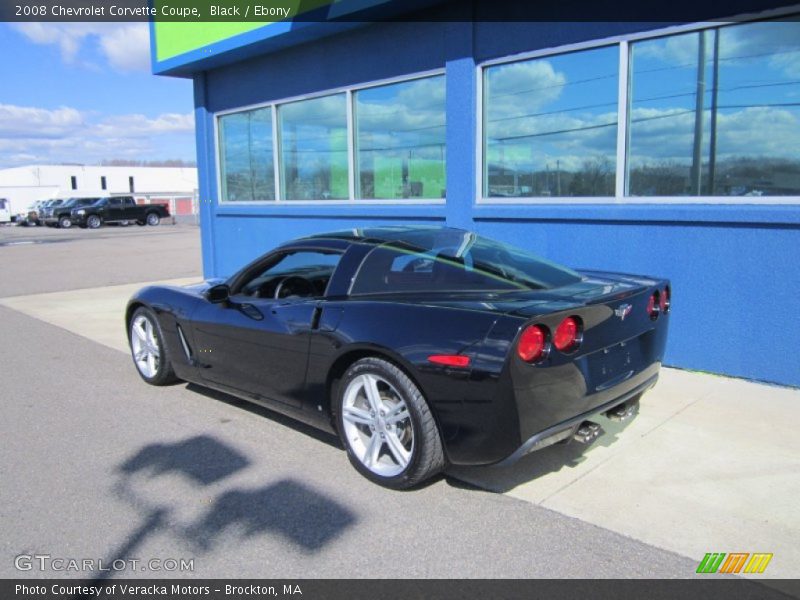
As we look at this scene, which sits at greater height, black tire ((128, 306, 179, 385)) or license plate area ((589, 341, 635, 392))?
license plate area ((589, 341, 635, 392))

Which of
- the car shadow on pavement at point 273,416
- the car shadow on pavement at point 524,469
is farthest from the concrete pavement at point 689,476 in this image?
the car shadow on pavement at point 273,416

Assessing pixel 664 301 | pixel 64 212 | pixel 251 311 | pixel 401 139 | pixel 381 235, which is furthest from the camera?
pixel 64 212

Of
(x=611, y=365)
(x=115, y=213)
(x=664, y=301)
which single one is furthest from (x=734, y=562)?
(x=115, y=213)

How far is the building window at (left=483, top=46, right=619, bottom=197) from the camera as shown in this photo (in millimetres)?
6441

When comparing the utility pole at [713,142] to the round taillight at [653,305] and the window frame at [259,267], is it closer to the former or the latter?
the round taillight at [653,305]

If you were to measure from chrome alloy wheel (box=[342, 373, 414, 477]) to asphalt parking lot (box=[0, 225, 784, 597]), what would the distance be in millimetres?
166

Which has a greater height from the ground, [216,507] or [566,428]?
[566,428]

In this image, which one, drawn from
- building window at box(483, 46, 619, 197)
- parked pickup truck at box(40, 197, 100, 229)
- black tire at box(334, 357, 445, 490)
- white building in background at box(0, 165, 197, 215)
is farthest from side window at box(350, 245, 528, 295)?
white building in background at box(0, 165, 197, 215)

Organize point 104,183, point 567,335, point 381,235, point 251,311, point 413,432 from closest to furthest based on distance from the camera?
point 567,335, point 413,432, point 381,235, point 251,311, point 104,183

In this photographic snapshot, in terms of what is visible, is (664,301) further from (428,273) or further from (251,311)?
(251,311)

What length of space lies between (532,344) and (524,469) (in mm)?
1072

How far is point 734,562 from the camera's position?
115 inches

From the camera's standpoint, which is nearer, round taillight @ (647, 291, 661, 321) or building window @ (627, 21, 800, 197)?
round taillight @ (647, 291, 661, 321)

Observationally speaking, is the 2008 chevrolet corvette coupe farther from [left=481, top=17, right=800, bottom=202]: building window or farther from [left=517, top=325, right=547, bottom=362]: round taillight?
[left=481, top=17, right=800, bottom=202]: building window
